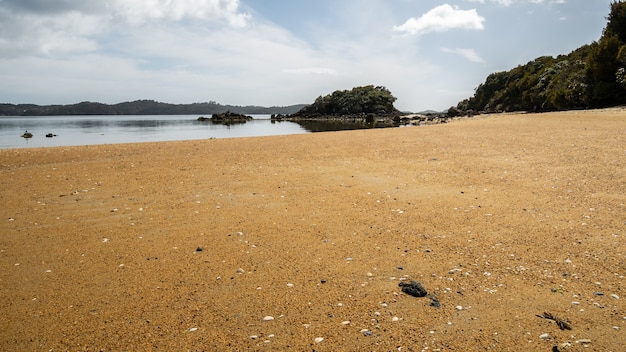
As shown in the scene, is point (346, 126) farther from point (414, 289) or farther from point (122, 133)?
point (414, 289)

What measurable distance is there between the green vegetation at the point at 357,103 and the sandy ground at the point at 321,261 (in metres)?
95.9

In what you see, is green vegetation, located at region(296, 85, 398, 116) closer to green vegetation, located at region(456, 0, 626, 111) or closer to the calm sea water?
the calm sea water

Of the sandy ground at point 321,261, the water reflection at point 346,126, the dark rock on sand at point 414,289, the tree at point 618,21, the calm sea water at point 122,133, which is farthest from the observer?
the water reflection at point 346,126

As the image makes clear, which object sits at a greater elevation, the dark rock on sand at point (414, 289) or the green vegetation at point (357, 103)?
the green vegetation at point (357, 103)

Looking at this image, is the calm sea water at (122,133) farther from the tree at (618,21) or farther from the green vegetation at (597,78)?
the tree at (618,21)

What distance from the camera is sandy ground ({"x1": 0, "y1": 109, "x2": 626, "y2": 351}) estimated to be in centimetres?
327

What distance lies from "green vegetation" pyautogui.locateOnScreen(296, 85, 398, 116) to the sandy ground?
95892 mm

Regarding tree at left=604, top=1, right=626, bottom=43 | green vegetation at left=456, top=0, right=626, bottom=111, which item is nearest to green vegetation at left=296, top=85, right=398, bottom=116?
green vegetation at left=456, top=0, right=626, bottom=111

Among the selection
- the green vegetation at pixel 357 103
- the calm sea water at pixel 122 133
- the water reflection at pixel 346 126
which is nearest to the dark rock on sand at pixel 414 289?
the calm sea water at pixel 122 133

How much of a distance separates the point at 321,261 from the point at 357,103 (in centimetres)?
10439

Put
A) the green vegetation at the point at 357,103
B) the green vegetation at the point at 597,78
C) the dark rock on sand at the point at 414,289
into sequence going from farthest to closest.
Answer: the green vegetation at the point at 357,103 → the green vegetation at the point at 597,78 → the dark rock on sand at the point at 414,289

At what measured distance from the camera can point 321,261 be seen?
469 cm

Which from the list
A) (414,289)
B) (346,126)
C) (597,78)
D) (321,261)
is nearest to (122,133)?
(346,126)

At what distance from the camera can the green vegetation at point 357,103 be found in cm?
10450
